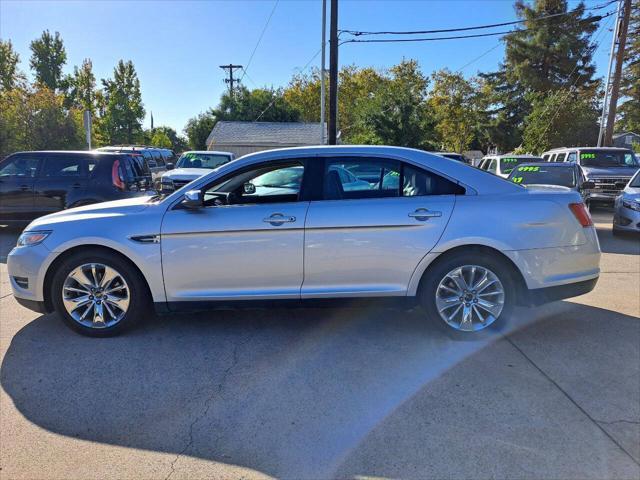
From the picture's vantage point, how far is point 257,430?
9.68 ft

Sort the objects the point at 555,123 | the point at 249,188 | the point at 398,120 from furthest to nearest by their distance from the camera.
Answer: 1. the point at 555,123
2. the point at 398,120
3. the point at 249,188

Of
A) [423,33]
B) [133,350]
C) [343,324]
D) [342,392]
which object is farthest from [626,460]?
[423,33]

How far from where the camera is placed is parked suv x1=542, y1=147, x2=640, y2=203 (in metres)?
13.5

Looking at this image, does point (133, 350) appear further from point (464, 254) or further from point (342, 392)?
point (464, 254)

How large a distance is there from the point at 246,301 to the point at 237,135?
32.2 meters

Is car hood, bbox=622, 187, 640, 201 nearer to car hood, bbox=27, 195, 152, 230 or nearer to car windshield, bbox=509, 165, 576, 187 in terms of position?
car windshield, bbox=509, 165, 576, 187

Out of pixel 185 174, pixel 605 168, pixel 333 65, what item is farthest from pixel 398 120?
pixel 185 174

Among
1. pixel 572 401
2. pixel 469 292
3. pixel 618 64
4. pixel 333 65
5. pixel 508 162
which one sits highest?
pixel 618 64

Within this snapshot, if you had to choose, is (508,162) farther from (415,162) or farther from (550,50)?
(550,50)

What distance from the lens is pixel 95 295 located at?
14.0 feet

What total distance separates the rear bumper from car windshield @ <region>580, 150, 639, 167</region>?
12.1 m

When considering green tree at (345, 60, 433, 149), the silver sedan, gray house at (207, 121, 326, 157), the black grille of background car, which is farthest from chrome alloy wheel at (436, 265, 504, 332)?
gray house at (207, 121, 326, 157)

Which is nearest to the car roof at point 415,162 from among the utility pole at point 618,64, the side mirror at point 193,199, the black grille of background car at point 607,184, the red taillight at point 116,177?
the side mirror at point 193,199

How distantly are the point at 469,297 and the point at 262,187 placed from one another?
214 cm
